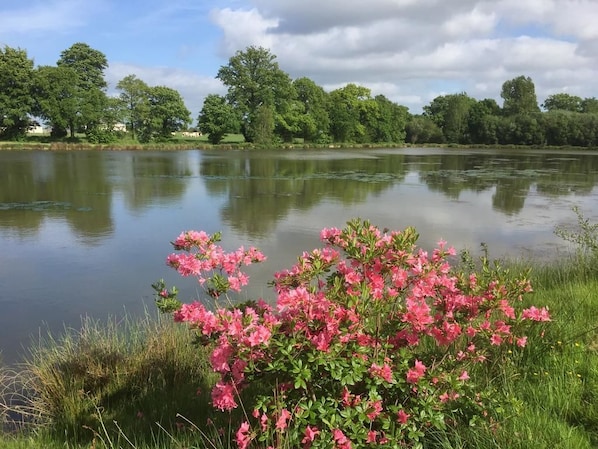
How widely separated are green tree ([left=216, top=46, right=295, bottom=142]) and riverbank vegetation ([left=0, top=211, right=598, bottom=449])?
58519mm

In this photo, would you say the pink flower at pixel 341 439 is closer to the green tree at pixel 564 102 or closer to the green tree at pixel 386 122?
the green tree at pixel 386 122

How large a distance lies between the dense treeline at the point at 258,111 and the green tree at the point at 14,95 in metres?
0.10

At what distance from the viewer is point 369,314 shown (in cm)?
242

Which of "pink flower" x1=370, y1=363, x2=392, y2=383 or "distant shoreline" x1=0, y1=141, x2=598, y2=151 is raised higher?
"distant shoreline" x1=0, y1=141, x2=598, y2=151

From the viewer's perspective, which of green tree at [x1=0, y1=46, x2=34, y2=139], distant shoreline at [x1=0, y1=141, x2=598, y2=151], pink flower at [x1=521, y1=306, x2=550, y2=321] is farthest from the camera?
green tree at [x1=0, y1=46, x2=34, y2=139]

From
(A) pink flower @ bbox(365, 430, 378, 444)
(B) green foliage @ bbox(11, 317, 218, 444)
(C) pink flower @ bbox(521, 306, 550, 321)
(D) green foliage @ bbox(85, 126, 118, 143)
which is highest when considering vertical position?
(D) green foliage @ bbox(85, 126, 118, 143)

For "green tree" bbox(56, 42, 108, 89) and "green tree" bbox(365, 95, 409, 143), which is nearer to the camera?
"green tree" bbox(56, 42, 108, 89)

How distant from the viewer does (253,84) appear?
6328cm

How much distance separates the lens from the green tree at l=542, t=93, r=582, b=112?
10038cm

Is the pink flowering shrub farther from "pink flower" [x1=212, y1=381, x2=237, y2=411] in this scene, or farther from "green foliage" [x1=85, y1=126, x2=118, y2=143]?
"green foliage" [x1=85, y1=126, x2=118, y2=143]

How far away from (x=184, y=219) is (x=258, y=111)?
49291 mm

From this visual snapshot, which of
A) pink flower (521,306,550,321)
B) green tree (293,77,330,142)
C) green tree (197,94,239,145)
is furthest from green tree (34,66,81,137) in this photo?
pink flower (521,306,550,321)

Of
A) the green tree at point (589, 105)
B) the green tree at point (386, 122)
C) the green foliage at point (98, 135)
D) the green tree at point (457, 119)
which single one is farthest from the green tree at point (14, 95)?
the green tree at point (589, 105)

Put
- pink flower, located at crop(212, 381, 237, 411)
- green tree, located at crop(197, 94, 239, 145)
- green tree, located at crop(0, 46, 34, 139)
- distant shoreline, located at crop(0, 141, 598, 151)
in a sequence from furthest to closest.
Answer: green tree, located at crop(197, 94, 239, 145), green tree, located at crop(0, 46, 34, 139), distant shoreline, located at crop(0, 141, 598, 151), pink flower, located at crop(212, 381, 237, 411)
